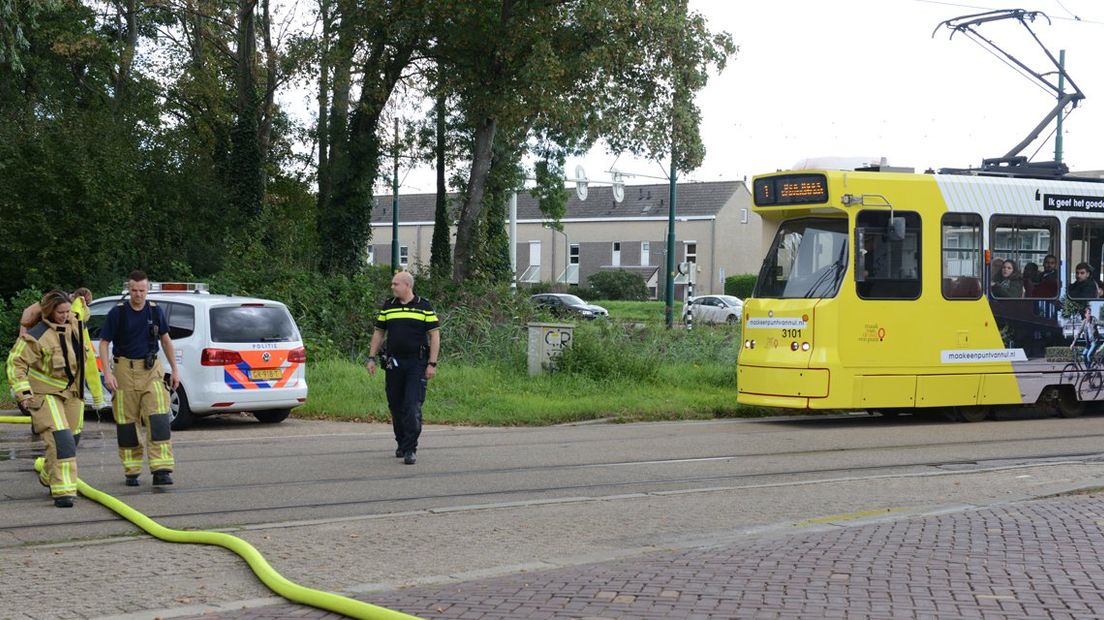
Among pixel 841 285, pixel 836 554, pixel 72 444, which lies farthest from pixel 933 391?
pixel 72 444

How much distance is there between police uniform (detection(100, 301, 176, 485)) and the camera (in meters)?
9.95

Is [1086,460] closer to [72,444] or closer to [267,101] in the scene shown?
[72,444]

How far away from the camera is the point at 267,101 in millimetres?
31953

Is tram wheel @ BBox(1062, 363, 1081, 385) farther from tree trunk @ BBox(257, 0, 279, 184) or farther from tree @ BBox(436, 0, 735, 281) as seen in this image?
tree trunk @ BBox(257, 0, 279, 184)

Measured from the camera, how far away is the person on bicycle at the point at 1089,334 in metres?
17.0

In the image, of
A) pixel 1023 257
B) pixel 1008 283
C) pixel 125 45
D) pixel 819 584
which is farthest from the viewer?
pixel 125 45

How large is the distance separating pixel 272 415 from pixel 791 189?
7202 mm

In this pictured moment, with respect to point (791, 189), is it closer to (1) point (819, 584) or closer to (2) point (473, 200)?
(1) point (819, 584)

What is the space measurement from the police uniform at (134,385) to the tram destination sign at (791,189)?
8.57m

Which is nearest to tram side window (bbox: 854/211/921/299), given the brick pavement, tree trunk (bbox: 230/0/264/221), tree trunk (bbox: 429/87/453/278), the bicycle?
the bicycle

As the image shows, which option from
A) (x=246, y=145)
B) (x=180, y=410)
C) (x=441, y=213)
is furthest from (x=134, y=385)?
(x=441, y=213)

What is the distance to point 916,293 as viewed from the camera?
615 inches

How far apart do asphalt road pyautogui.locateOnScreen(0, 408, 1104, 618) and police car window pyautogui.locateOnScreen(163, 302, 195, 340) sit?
1203mm

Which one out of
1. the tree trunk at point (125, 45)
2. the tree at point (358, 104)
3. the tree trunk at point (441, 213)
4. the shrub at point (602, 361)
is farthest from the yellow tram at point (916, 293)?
the tree trunk at point (125, 45)
